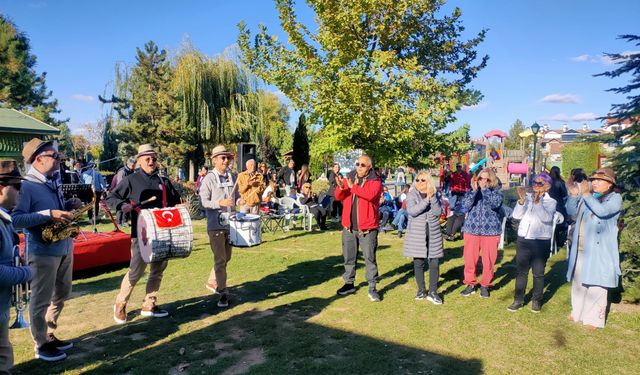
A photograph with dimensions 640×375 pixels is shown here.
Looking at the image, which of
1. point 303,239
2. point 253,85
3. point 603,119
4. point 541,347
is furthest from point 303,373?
point 253,85

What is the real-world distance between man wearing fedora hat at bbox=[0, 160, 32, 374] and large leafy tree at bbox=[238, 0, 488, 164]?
9199 mm

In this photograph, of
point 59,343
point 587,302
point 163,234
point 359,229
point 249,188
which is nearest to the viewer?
point 59,343

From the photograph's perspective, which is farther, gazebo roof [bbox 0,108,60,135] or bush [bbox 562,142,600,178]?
bush [bbox 562,142,600,178]

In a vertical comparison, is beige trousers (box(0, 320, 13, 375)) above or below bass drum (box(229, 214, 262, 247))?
below

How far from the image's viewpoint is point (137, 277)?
5.26 m

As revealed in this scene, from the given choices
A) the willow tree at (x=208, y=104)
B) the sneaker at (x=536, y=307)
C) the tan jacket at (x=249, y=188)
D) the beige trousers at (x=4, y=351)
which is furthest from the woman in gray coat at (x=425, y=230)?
the willow tree at (x=208, y=104)

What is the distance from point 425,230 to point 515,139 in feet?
192

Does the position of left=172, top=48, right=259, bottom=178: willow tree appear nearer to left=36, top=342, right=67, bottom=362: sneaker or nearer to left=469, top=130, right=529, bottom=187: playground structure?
left=469, top=130, right=529, bottom=187: playground structure

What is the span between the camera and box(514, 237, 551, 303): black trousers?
6086 millimetres

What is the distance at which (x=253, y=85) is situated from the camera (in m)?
26.9

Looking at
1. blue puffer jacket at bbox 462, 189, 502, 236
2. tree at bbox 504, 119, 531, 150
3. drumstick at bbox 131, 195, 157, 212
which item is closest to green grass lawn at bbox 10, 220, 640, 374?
blue puffer jacket at bbox 462, 189, 502, 236

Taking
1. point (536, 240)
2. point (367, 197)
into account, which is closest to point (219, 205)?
point (367, 197)

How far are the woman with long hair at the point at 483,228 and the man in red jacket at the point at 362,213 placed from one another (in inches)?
62.2

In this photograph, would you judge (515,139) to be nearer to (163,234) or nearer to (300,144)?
(300,144)
